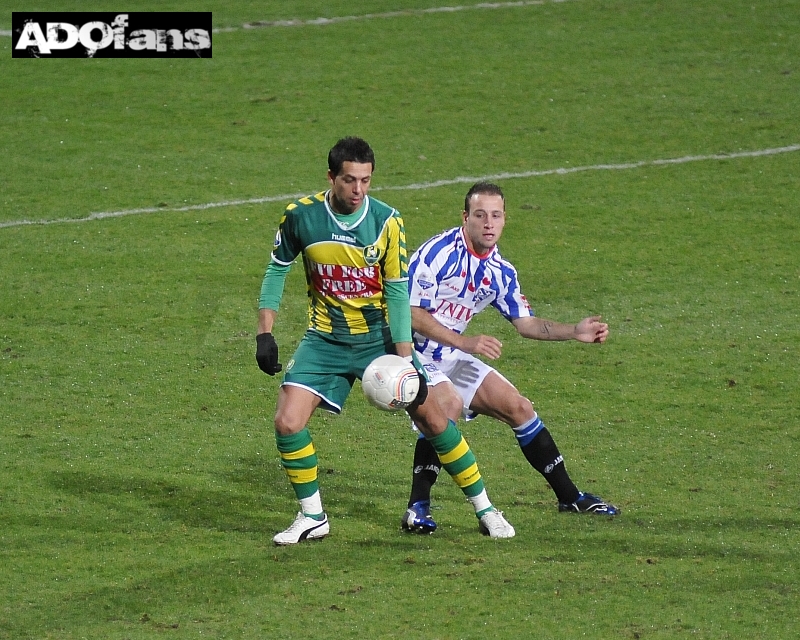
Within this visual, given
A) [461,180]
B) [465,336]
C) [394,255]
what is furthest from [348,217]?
[461,180]

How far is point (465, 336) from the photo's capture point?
7.18 m

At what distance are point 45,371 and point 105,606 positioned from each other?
3.86 metres

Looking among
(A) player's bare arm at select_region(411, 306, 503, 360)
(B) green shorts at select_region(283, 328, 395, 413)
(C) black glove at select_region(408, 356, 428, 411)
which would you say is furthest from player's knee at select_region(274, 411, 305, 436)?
(A) player's bare arm at select_region(411, 306, 503, 360)

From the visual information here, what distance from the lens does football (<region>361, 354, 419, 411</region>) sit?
21.2 ft

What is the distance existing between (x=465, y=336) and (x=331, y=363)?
32.3 inches

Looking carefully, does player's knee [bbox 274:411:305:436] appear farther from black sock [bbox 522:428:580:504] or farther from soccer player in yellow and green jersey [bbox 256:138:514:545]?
black sock [bbox 522:428:580:504]

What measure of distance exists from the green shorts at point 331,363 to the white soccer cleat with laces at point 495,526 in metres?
0.98

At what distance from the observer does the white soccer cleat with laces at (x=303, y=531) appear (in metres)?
6.72

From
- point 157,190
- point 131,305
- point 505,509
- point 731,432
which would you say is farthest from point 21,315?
point 731,432

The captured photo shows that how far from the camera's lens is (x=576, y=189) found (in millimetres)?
13195

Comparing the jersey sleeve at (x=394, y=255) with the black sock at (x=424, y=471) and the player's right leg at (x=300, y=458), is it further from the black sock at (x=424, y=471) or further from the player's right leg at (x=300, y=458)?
the black sock at (x=424, y=471)

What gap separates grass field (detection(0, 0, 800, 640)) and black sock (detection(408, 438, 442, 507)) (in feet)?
0.76

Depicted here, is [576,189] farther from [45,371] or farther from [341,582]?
[341,582]

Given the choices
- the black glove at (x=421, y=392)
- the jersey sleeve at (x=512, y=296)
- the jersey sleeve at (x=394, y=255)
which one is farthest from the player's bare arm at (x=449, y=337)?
the jersey sleeve at (x=512, y=296)
